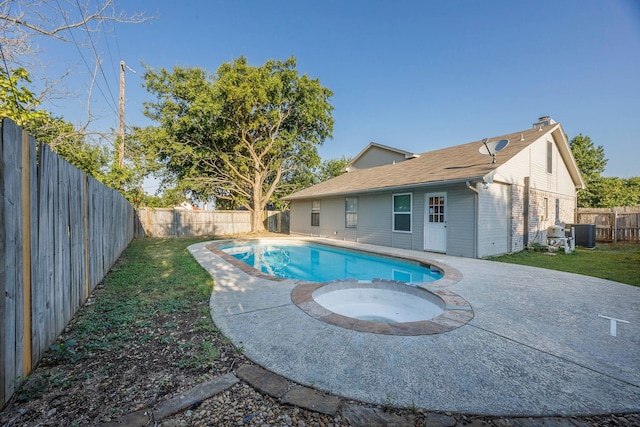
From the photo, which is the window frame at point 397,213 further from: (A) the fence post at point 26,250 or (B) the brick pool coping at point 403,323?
(A) the fence post at point 26,250

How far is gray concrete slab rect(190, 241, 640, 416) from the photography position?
6.34 ft

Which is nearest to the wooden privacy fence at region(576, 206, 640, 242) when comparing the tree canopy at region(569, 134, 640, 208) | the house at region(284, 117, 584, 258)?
the house at region(284, 117, 584, 258)

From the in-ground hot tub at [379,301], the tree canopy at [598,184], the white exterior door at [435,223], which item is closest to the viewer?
the in-ground hot tub at [379,301]

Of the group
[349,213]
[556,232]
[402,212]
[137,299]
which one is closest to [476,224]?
[402,212]

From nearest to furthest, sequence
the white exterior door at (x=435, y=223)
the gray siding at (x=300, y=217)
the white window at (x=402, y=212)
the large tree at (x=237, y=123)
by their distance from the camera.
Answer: the white exterior door at (x=435, y=223) → the white window at (x=402, y=212) → the large tree at (x=237, y=123) → the gray siding at (x=300, y=217)

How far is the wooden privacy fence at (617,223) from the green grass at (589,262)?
429 centimetres

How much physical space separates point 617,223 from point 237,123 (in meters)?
20.0

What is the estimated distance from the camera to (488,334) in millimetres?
2928

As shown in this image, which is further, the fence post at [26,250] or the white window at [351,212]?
the white window at [351,212]

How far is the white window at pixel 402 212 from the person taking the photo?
9828 mm

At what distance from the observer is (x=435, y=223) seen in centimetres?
901

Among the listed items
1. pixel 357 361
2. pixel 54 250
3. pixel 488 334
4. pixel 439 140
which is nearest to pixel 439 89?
pixel 439 140

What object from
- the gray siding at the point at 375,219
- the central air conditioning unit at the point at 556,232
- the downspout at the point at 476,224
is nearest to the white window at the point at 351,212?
the gray siding at the point at 375,219

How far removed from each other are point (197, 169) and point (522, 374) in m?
19.5
